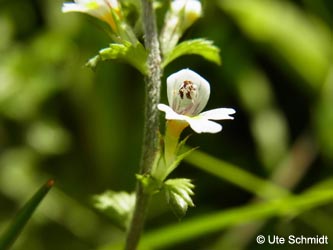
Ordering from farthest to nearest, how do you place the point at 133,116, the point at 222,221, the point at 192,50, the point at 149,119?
1. the point at 133,116
2. the point at 222,221
3. the point at 192,50
4. the point at 149,119

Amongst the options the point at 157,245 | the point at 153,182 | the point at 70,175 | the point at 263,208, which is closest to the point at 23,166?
the point at 70,175

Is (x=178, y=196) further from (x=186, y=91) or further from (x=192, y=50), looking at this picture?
(x=192, y=50)

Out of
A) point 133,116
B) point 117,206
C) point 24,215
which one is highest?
point 133,116

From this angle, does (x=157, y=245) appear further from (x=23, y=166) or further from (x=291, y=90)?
(x=291, y=90)

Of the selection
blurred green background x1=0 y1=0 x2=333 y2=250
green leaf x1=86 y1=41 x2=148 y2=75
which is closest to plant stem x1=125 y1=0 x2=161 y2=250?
green leaf x1=86 y1=41 x2=148 y2=75

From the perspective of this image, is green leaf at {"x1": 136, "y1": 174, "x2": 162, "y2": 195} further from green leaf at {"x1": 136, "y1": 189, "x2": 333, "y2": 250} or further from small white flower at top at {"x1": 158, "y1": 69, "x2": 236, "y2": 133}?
green leaf at {"x1": 136, "y1": 189, "x2": 333, "y2": 250}

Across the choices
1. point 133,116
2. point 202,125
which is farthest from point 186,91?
point 133,116
